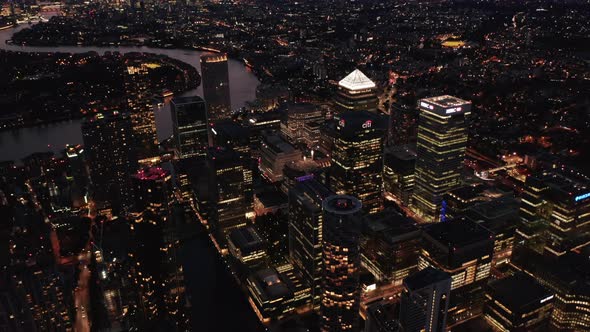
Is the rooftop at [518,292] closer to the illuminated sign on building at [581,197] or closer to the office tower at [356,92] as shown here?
the illuminated sign on building at [581,197]

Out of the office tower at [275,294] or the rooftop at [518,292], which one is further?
the office tower at [275,294]

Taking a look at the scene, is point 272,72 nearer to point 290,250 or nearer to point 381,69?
point 381,69

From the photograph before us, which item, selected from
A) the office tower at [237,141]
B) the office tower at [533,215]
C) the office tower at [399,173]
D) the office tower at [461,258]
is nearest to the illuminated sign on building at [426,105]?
the office tower at [399,173]

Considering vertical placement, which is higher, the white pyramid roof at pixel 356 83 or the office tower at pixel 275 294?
the white pyramid roof at pixel 356 83

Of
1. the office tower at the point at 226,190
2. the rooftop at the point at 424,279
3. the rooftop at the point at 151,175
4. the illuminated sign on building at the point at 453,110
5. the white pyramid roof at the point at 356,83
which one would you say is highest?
the illuminated sign on building at the point at 453,110

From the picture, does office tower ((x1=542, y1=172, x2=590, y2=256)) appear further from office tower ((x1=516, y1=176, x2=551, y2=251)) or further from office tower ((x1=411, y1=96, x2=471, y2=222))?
office tower ((x1=411, y1=96, x2=471, y2=222))

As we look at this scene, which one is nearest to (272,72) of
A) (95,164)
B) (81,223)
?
(95,164)

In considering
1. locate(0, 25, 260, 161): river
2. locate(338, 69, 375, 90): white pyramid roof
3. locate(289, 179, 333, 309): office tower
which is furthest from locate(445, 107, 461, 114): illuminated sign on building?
locate(0, 25, 260, 161): river
